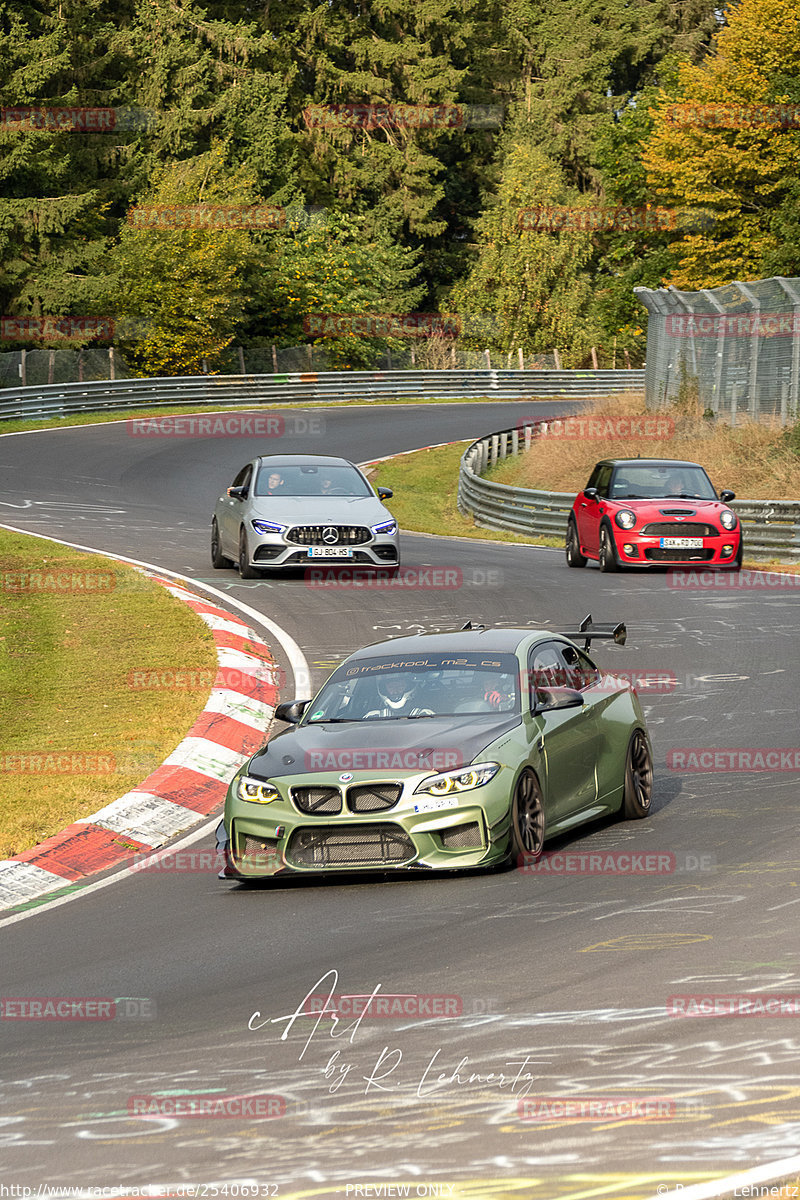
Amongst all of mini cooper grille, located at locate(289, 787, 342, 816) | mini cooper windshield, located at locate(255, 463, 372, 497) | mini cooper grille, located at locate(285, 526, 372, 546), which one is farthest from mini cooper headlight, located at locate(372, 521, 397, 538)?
mini cooper grille, located at locate(289, 787, 342, 816)

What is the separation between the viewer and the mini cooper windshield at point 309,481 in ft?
76.6

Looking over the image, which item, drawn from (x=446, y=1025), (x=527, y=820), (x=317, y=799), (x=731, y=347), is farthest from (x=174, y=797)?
(x=731, y=347)

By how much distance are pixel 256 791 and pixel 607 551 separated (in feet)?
50.6

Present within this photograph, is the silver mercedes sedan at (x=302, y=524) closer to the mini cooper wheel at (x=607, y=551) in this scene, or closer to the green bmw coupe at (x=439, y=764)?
the mini cooper wheel at (x=607, y=551)

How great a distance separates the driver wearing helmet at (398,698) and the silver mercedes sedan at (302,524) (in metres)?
12.1

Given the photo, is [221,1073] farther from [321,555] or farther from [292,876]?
[321,555]

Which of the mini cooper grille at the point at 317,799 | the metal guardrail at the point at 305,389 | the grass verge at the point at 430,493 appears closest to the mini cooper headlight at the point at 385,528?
the grass verge at the point at 430,493

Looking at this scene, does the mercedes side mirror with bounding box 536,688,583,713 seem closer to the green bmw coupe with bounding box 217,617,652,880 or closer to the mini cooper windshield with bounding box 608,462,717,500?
the green bmw coupe with bounding box 217,617,652,880

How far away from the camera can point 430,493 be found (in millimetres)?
41906

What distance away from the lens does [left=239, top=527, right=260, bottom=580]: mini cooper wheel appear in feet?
74.4

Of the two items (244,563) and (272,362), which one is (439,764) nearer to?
(244,563)

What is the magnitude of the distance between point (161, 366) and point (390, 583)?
42.8 meters

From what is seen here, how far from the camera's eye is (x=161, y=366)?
63.5 meters

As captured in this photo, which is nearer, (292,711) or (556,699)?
(556,699)
